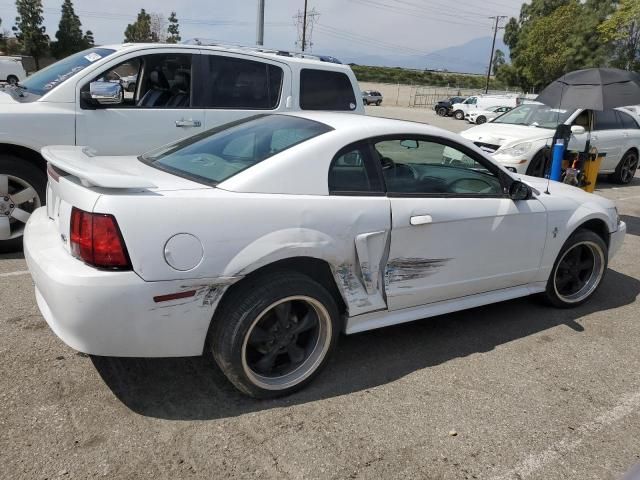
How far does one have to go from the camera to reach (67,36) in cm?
6494

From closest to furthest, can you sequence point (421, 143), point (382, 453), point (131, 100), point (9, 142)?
point (382, 453)
point (421, 143)
point (9, 142)
point (131, 100)

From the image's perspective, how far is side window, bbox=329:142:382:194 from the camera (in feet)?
10.1

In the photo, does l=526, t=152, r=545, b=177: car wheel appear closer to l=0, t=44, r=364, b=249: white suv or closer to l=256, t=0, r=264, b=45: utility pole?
l=0, t=44, r=364, b=249: white suv

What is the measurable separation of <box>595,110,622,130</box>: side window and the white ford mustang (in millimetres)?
7912

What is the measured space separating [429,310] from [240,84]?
3.42 metres

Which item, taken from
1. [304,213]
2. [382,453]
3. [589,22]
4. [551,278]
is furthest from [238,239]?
[589,22]

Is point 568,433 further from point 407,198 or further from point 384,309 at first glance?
point 407,198

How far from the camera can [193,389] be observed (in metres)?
3.01

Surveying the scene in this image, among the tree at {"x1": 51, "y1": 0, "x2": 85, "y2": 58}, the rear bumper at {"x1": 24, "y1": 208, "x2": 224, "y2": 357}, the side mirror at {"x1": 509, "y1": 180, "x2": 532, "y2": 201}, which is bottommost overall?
the rear bumper at {"x1": 24, "y1": 208, "x2": 224, "y2": 357}

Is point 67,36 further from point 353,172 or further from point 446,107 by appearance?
point 353,172

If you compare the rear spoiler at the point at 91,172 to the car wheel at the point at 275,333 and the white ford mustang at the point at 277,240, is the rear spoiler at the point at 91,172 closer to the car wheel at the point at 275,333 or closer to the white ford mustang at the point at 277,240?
the white ford mustang at the point at 277,240

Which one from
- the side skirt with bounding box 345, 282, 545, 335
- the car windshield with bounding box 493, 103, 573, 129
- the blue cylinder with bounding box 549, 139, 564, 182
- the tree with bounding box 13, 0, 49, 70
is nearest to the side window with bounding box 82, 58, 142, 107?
the side skirt with bounding box 345, 282, 545, 335

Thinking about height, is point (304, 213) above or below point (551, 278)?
above

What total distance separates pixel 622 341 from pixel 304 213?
8.90 ft
